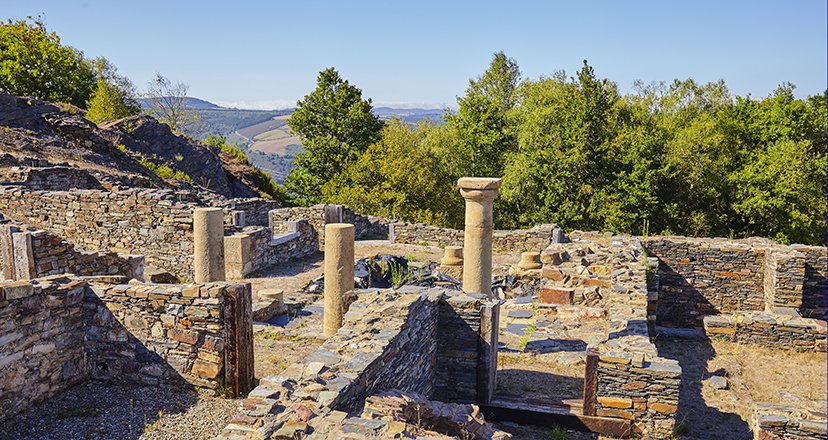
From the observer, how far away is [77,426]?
6.46 metres

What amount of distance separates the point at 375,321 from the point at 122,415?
3039 millimetres

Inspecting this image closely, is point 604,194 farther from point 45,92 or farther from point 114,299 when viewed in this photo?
point 45,92

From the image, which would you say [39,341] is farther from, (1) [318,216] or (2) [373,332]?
(1) [318,216]

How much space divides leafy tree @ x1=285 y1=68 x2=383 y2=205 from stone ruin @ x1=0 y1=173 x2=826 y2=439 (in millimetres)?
19689

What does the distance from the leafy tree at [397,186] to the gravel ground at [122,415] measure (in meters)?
22.1

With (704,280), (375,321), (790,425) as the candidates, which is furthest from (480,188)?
(704,280)

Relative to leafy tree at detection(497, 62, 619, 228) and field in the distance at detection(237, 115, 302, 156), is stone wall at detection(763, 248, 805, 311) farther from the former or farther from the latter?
field in the distance at detection(237, 115, 302, 156)

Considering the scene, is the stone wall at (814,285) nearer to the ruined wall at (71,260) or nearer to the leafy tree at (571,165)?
the leafy tree at (571,165)

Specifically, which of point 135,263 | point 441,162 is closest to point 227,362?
point 135,263

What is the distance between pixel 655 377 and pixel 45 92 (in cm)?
3369

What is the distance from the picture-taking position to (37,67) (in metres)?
30.8

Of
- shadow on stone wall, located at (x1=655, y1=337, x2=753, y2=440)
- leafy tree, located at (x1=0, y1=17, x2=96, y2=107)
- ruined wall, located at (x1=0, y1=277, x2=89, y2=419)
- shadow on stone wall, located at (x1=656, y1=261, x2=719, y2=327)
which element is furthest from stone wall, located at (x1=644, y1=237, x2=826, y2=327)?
leafy tree, located at (x1=0, y1=17, x2=96, y2=107)

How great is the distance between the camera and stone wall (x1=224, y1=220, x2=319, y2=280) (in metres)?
14.9

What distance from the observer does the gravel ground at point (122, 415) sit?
Answer: 249 inches
